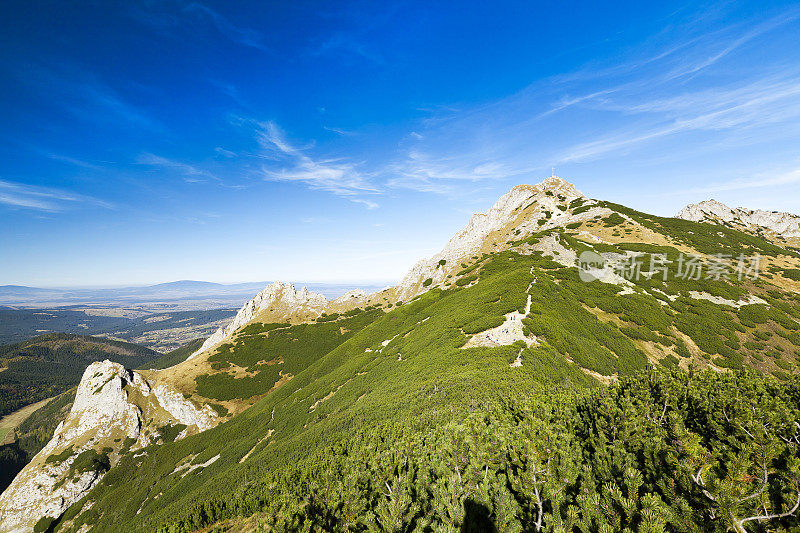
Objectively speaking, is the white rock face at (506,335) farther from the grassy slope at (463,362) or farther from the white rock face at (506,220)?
the white rock face at (506,220)

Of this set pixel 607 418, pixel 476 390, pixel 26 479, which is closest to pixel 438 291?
pixel 476 390

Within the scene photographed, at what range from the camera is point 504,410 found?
17734 mm

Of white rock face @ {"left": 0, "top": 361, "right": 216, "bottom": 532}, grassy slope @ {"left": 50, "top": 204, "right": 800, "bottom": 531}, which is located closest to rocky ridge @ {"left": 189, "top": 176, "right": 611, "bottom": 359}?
white rock face @ {"left": 0, "top": 361, "right": 216, "bottom": 532}

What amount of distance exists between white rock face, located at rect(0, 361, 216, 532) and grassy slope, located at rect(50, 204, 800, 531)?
7468mm

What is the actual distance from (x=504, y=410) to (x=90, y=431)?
419ft

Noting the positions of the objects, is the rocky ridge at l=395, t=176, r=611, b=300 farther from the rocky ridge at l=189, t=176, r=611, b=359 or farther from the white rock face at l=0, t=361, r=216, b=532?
the white rock face at l=0, t=361, r=216, b=532

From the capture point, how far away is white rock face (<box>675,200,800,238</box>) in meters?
132

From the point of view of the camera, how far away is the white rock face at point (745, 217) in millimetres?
131750

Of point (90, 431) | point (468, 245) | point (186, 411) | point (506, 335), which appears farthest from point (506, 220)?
point (90, 431)

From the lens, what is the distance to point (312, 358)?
102000 millimetres

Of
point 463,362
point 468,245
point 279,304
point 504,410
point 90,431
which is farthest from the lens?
point 279,304

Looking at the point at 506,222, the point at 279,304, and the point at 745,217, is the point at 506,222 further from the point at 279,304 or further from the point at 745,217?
the point at 745,217

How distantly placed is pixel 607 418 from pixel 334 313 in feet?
422

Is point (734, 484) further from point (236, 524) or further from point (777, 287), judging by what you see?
point (777, 287)
